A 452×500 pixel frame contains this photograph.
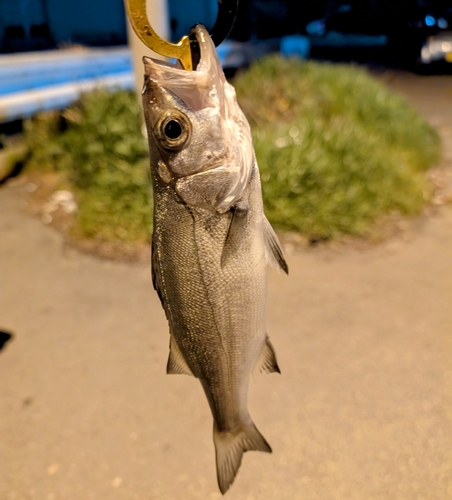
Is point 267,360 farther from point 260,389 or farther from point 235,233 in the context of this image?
point 260,389

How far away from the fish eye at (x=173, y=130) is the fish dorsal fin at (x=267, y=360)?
0.75 metres

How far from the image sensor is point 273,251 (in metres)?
1.49

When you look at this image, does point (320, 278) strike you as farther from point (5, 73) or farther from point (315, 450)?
point (5, 73)

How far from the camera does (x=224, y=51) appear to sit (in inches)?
442

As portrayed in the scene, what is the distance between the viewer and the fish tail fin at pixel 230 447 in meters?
1.71

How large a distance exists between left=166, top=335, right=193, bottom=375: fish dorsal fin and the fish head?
1.53ft

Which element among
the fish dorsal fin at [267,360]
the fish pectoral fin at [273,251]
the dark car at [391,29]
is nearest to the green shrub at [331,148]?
the fish dorsal fin at [267,360]

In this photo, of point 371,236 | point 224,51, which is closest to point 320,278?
point 371,236

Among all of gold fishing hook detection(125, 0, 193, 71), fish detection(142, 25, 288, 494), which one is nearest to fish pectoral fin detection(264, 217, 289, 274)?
fish detection(142, 25, 288, 494)

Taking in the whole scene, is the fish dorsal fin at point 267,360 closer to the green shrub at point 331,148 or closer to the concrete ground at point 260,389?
the concrete ground at point 260,389

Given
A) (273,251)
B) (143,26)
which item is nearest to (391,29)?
(273,251)

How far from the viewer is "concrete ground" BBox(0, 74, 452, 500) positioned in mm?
2574

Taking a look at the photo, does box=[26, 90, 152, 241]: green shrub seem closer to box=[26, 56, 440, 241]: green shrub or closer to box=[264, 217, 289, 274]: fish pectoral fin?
box=[26, 56, 440, 241]: green shrub

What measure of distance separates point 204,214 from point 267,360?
24.3 inches
